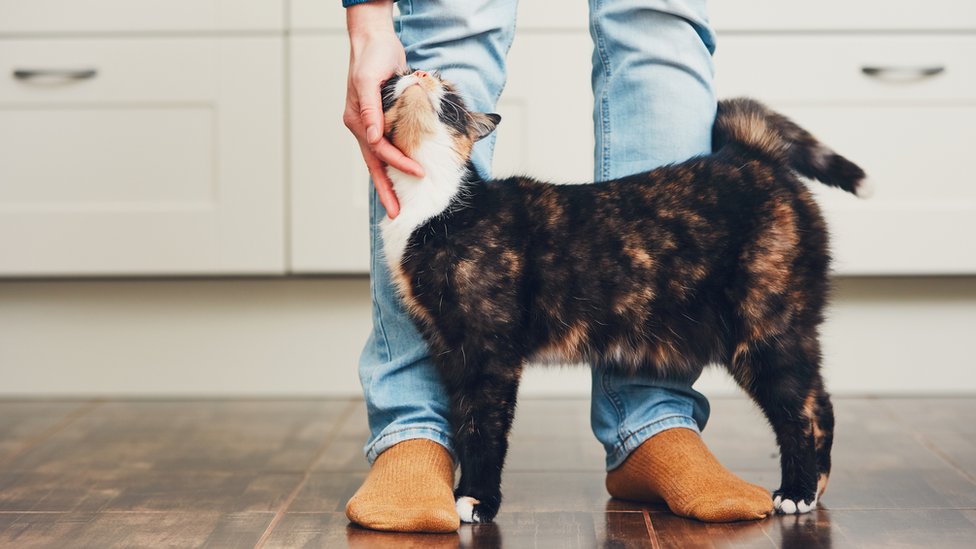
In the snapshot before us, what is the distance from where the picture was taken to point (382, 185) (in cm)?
124

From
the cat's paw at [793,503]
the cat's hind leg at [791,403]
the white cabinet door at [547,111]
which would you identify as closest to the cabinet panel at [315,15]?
the white cabinet door at [547,111]

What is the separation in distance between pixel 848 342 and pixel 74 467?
1.51 metres

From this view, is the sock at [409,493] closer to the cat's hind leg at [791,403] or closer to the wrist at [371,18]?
the cat's hind leg at [791,403]

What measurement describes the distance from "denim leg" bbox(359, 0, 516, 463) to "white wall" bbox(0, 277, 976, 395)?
0.83 metres

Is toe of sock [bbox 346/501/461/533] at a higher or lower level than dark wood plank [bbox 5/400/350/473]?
higher

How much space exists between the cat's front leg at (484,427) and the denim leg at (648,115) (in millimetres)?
188

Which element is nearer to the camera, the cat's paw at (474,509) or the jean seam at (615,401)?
the cat's paw at (474,509)

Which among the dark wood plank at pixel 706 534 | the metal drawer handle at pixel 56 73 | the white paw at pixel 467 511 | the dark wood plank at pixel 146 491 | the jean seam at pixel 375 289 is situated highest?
the metal drawer handle at pixel 56 73

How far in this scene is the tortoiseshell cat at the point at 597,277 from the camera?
3.94 ft

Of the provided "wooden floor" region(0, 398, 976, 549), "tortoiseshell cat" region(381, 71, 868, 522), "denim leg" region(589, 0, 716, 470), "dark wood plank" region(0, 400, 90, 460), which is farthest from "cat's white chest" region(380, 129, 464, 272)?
"dark wood plank" region(0, 400, 90, 460)

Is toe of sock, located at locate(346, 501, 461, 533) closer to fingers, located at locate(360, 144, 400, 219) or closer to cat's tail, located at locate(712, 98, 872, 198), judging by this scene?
fingers, located at locate(360, 144, 400, 219)

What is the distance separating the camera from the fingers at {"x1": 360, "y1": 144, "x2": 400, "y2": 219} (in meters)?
1.24

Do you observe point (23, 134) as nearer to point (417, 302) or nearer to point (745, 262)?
point (417, 302)

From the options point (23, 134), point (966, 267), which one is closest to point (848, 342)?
point (966, 267)
